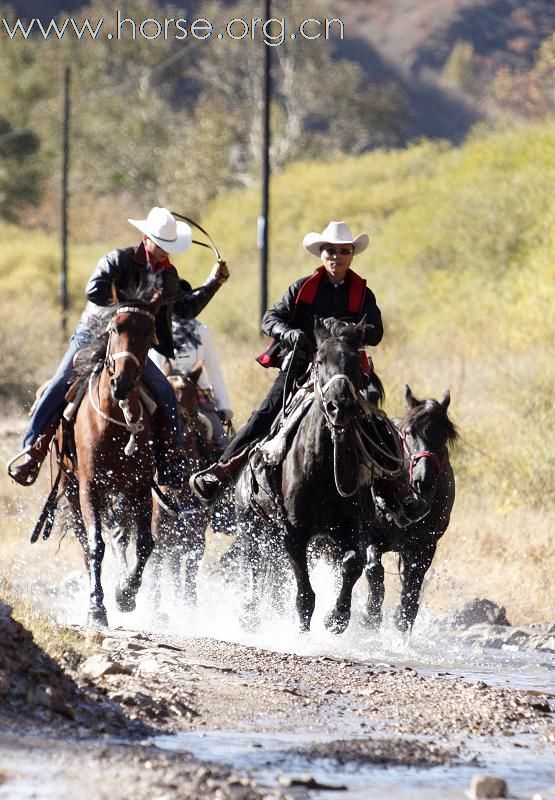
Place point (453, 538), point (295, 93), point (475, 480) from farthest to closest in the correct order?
point (295, 93) < point (475, 480) < point (453, 538)

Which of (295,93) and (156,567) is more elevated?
(295,93)

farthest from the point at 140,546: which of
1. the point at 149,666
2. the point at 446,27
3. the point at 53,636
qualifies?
the point at 446,27

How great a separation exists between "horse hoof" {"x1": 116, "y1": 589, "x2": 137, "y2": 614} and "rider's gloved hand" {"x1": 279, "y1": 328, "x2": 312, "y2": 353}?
2273 mm

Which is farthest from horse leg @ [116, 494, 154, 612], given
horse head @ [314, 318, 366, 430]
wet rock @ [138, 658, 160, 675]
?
wet rock @ [138, 658, 160, 675]

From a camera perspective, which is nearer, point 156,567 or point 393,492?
point 393,492

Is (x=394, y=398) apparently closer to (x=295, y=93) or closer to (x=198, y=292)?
(x=198, y=292)

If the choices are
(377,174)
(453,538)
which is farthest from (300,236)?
(453,538)

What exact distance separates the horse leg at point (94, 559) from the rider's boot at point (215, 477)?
1207 millimetres

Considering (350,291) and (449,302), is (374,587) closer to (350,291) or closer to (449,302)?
(350,291)

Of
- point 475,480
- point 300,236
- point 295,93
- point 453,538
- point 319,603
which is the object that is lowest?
point 319,603

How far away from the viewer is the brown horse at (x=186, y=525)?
13430mm

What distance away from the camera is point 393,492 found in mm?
11734

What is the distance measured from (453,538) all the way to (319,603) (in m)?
2.94

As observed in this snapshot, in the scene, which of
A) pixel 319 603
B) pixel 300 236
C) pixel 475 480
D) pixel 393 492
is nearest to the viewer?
pixel 393 492
